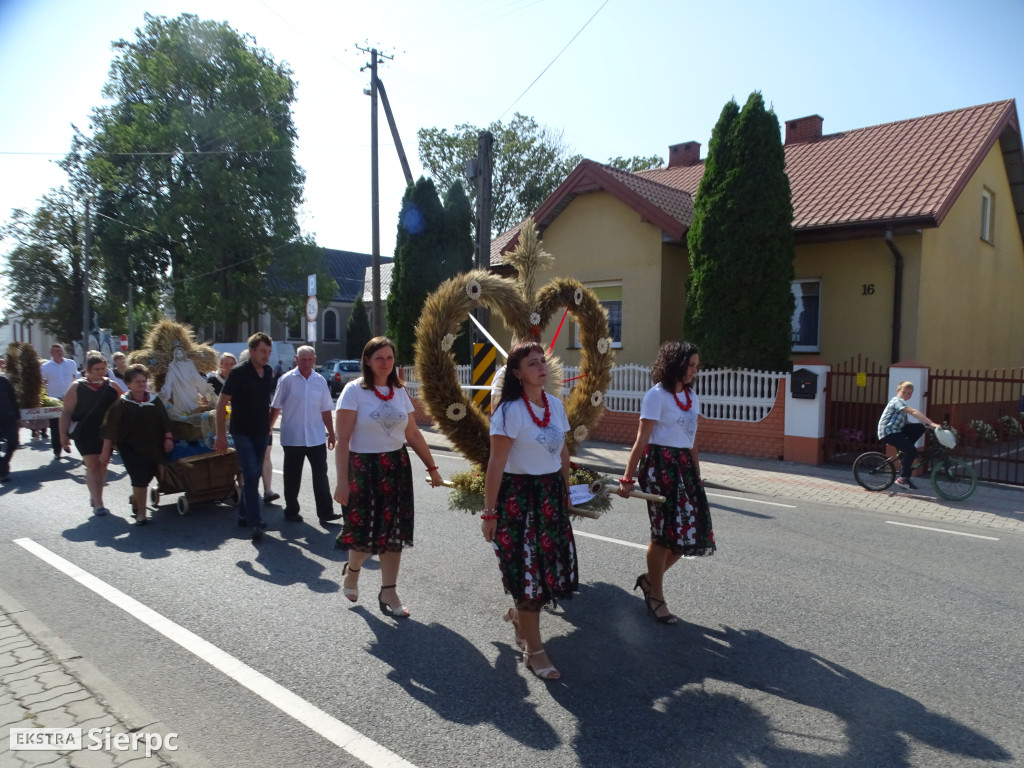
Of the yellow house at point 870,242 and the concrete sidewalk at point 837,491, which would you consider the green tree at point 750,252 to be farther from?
the concrete sidewalk at point 837,491

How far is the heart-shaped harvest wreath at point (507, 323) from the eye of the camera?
5.16 meters

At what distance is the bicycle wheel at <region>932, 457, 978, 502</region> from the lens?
9320mm

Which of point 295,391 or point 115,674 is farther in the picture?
point 295,391

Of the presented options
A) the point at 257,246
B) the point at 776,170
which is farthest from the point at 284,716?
the point at 257,246

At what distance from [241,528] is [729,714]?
208 inches

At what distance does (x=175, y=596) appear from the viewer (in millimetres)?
5172

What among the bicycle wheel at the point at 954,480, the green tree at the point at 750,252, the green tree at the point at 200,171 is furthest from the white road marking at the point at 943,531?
the green tree at the point at 200,171

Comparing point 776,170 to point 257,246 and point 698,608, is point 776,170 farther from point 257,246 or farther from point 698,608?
point 257,246

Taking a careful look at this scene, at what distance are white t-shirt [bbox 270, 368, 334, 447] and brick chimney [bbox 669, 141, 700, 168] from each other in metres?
18.4

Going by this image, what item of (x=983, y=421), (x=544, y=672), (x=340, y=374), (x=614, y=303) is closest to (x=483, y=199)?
(x=614, y=303)

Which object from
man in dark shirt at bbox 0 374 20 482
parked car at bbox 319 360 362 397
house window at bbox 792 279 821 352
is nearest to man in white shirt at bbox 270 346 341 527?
man in dark shirt at bbox 0 374 20 482

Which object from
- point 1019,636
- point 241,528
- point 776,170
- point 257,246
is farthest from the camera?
point 257,246

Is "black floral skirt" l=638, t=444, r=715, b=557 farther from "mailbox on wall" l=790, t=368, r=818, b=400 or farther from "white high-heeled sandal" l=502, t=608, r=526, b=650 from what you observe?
"mailbox on wall" l=790, t=368, r=818, b=400

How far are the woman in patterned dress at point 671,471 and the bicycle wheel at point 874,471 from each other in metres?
6.58
